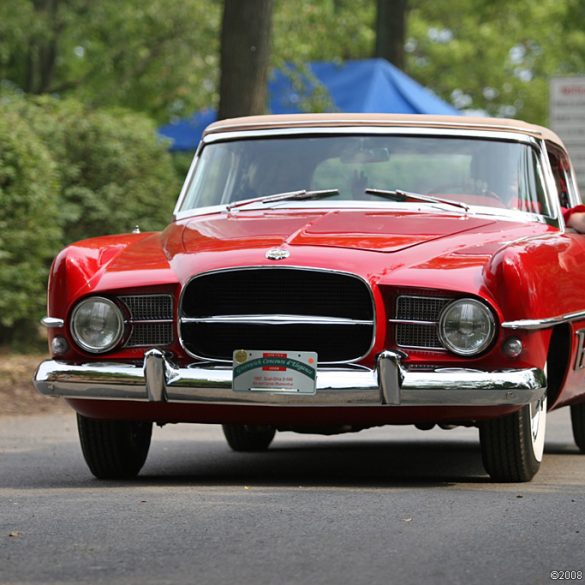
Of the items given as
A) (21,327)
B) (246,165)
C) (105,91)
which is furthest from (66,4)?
(246,165)

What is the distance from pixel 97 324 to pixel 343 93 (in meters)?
18.1

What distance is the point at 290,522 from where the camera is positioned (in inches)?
232

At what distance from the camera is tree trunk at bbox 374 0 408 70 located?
2798cm

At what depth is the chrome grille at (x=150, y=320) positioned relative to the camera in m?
7.08

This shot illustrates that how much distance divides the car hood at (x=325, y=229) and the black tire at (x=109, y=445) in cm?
93

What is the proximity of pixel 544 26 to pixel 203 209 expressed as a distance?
4211cm

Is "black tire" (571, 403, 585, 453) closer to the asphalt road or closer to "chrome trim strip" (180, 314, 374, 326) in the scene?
the asphalt road

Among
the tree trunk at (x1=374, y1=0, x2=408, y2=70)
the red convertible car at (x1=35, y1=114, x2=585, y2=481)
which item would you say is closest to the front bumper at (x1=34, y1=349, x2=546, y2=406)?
the red convertible car at (x1=35, y1=114, x2=585, y2=481)

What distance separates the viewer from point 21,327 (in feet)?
53.6

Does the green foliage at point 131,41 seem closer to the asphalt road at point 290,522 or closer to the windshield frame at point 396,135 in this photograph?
the windshield frame at point 396,135

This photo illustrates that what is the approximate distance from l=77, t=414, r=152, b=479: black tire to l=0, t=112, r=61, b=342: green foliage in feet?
23.4

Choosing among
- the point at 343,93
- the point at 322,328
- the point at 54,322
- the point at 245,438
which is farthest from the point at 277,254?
the point at 343,93

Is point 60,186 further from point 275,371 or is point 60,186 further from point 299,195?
point 275,371

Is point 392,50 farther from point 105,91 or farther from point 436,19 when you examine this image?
point 436,19
